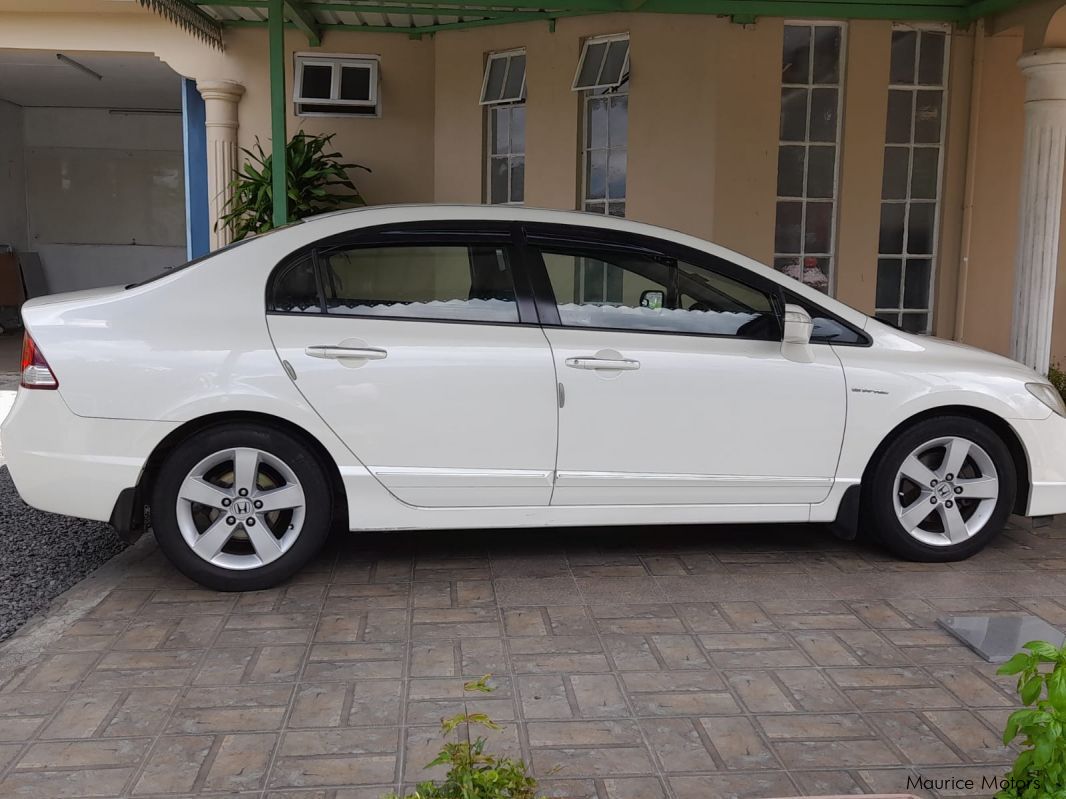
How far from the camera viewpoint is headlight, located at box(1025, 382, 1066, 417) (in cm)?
466

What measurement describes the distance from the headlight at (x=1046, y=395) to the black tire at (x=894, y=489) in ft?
0.85

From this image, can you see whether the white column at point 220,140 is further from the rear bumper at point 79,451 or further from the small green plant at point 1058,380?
the small green plant at point 1058,380

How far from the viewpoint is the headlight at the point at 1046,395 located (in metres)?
4.66

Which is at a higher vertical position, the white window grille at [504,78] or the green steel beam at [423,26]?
the green steel beam at [423,26]

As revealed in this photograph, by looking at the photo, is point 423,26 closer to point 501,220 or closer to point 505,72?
point 505,72

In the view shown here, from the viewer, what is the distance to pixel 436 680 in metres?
3.41

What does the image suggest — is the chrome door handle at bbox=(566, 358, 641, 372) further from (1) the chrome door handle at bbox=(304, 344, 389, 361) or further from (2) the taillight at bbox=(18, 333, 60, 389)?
(2) the taillight at bbox=(18, 333, 60, 389)

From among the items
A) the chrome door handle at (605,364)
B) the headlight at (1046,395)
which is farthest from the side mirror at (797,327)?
the headlight at (1046,395)

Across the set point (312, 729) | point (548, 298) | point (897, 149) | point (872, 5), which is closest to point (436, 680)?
point (312, 729)

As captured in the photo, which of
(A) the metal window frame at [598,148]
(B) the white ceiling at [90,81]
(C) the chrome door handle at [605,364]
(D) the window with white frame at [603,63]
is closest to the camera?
(C) the chrome door handle at [605,364]

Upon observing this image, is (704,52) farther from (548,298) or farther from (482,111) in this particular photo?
(548,298)

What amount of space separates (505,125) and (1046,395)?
633cm

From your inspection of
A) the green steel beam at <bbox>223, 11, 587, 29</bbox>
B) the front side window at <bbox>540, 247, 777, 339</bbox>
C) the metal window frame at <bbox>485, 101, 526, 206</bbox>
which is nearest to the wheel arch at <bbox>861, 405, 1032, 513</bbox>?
the front side window at <bbox>540, 247, 777, 339</bbox>

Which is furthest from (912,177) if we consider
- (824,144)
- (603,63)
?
(603,63)
